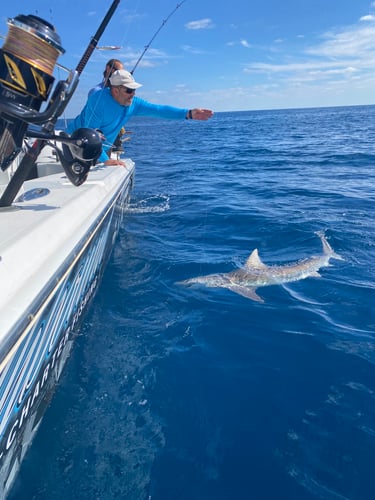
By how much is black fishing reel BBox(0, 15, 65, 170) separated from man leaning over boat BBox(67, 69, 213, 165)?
2691mm

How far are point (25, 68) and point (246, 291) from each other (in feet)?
10.5

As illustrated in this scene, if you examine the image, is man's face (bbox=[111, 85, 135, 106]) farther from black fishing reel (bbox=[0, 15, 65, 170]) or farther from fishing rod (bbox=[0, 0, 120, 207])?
black fishing reel (bbox=[0, 15, 65, 170])

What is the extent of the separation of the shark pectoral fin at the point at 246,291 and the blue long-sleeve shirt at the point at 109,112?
2.75m

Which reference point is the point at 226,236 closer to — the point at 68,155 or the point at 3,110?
the point at 68,155

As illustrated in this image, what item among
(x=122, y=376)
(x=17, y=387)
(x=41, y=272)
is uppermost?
(x=41, y=272)

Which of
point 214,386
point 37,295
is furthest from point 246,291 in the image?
point 37,295

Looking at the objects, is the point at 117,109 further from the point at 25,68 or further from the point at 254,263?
the point at 25,68

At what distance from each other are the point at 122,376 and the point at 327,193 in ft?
25.2

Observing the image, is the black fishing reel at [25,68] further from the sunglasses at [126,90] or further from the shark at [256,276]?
the shark at [256,276]

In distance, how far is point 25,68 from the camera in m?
2.00

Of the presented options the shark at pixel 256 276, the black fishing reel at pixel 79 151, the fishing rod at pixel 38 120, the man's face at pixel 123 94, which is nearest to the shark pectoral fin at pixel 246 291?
the shark at pixel 256 276

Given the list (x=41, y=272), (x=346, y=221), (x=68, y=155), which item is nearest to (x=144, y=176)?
(x=346, y=221)

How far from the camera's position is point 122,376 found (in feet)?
9.40

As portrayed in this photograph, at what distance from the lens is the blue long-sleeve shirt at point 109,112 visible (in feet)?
16.4
